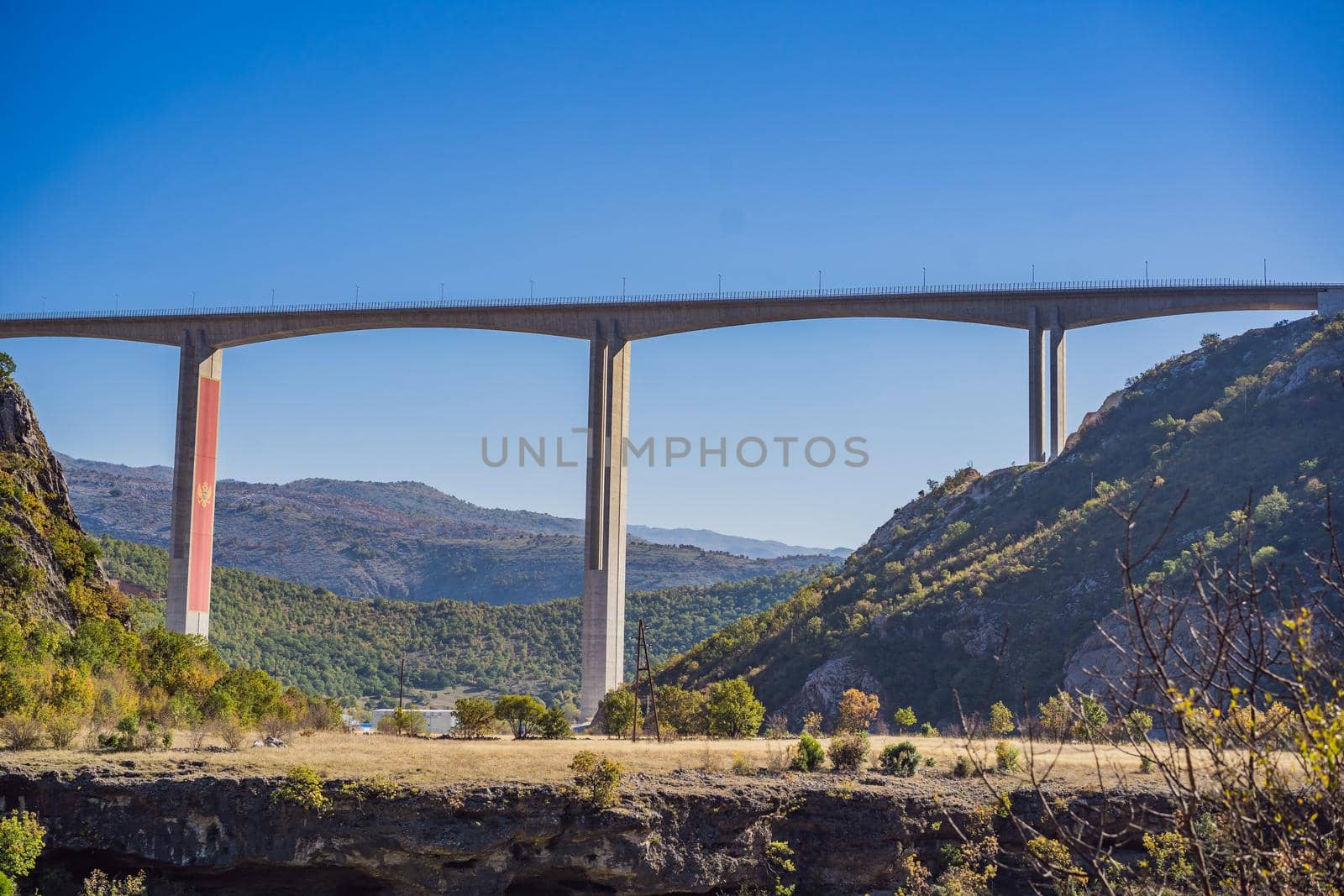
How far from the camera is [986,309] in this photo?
48438 millimetres

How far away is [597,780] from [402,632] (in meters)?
65.3

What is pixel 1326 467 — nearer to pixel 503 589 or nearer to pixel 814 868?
pixel 814 868

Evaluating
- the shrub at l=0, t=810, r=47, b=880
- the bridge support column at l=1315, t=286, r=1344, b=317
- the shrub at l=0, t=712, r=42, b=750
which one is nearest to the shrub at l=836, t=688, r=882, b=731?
the bridge support column at l=1315, t=286, r=1344, b=317

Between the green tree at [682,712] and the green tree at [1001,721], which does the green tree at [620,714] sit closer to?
the green tree at [682,712]

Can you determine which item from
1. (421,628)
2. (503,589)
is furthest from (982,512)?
(503,589)

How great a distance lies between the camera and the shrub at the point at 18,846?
69.9 feet

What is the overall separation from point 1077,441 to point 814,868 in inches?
1459

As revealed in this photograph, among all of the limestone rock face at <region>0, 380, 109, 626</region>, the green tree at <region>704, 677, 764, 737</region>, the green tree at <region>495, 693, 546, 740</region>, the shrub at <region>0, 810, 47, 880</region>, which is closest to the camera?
the shrub at <region>0, 810, 47, 880</region>

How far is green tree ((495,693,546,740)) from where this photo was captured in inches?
1303

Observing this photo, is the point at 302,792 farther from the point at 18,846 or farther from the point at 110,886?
the point at 18,846

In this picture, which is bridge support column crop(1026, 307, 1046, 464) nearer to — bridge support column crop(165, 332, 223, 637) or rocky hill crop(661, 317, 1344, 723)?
rocky hill crop(661, 317, 1344, 723)

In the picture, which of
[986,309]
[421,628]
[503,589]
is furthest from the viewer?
[503,589]

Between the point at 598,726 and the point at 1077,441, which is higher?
the point at 1077,441

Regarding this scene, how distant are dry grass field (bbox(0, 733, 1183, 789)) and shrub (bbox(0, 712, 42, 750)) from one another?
3.77 feet
